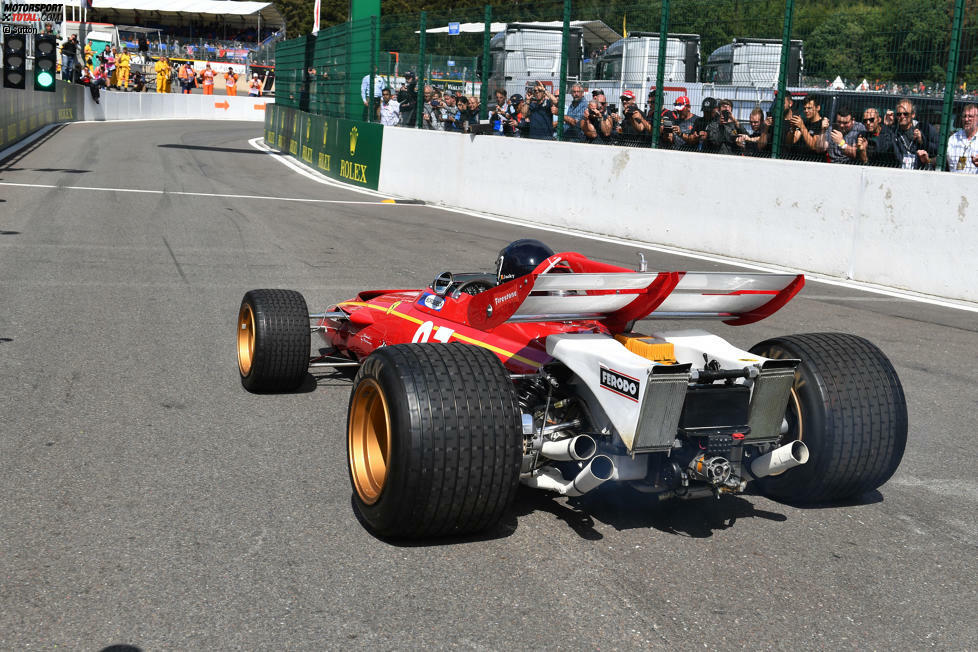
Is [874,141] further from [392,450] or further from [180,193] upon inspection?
[180,193]

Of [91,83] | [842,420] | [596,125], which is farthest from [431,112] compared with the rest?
[91,83]

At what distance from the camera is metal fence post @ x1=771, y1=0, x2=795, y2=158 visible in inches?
481

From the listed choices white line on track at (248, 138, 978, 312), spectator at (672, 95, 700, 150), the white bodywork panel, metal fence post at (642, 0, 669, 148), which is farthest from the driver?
metal fence post at (642, 0, 669, 148)

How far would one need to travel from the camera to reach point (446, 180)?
1878cm

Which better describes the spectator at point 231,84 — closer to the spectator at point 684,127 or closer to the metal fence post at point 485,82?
the metal fence post at point 485,82

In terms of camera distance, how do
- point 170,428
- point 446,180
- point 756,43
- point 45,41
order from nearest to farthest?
1. point 170,428
2. point 756,43
3. point 446,180
4. point 45,41

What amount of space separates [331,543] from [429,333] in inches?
62.6

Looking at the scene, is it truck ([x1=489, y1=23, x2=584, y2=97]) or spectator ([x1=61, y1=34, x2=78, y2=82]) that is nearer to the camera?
truck ([x1=489, y1=23, x2=584, y2=97])

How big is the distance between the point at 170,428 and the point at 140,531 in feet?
4.50

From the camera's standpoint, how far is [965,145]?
10.5 meters

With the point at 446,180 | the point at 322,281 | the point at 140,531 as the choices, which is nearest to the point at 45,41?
the point at 446,180

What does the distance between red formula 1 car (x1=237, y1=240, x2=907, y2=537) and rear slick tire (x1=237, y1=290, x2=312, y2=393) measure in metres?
1.49

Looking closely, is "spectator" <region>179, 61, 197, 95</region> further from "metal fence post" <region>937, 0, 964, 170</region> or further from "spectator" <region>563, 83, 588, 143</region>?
"metal fence post" <region>937, 0, 964, 170</region>

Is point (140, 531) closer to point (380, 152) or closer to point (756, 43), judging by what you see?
point (756, 43)
